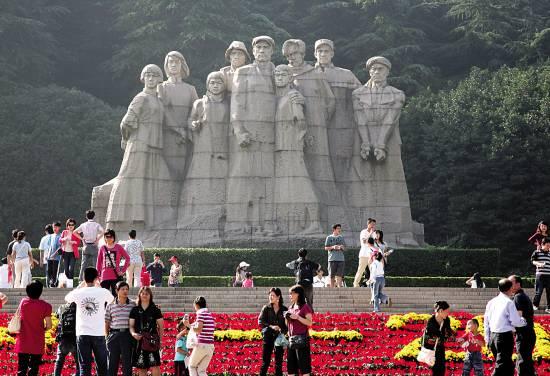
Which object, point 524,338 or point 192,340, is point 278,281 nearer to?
point 524,338

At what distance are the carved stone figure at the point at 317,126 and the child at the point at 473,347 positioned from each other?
57.3 ft

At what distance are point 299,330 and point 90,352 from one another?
2.73 meters

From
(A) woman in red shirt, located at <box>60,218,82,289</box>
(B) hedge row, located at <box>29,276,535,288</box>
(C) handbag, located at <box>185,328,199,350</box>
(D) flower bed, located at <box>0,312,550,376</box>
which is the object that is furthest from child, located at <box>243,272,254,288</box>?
(C) handbag, located at <box>185,328,199,350</box>

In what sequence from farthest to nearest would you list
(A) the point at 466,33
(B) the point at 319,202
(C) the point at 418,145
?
(A) the point at 466,33, (C) the point at 418,145, (B) the point at 319,202

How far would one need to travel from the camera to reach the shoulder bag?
50.1ft

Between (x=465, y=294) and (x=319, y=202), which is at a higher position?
(x=319, y=202)

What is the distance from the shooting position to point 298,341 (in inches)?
620

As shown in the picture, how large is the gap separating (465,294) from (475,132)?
20.9 meters

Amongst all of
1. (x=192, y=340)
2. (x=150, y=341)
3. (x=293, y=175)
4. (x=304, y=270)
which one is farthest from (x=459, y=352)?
(x=293, y=175)

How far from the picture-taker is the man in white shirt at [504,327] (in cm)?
1538

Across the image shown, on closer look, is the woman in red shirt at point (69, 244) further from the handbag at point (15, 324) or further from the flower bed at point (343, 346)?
the handbag at point (15, 324)

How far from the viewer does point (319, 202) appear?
3269 centimetres

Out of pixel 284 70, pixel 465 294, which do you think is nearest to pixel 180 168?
pixel 284 70

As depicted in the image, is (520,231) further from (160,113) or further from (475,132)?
(160,113)
